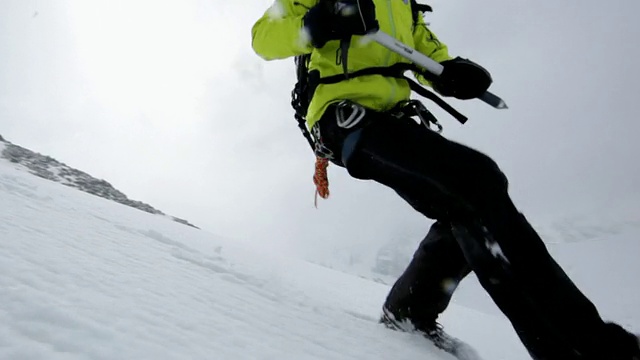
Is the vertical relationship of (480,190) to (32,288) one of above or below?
above

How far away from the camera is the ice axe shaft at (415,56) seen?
6.84 ft

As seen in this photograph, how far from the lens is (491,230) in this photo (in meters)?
1.67

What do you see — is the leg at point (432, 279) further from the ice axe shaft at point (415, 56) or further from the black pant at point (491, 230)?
the ice axe shaft at point (415, 56)

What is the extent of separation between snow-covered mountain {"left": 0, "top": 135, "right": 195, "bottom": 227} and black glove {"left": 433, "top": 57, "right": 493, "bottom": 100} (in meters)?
19.0

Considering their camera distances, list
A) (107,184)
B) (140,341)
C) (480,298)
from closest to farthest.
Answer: (140,341), (107,184), (480,298)

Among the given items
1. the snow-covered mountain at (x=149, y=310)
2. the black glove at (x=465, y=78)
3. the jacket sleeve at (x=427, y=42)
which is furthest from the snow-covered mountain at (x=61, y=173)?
the black glove at (x=465, y=78)

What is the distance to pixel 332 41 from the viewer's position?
2221 mm

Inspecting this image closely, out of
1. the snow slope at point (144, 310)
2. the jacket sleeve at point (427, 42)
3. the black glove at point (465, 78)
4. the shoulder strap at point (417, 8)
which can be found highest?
the shoulder strap at point (417, 8)

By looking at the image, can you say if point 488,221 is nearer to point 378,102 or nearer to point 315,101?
point 378,102

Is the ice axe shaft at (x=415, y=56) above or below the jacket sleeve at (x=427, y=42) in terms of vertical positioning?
below

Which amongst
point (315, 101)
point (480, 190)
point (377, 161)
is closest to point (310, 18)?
point (315, 101)

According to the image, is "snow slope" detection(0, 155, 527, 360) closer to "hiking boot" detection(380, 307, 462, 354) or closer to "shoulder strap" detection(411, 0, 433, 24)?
"hiking boot" detection(380, 307, 462, 354)

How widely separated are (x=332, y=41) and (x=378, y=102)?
0.38 m

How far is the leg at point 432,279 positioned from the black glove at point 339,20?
1076mm
